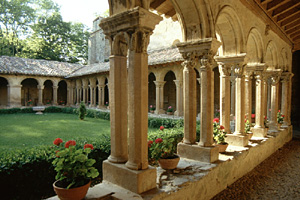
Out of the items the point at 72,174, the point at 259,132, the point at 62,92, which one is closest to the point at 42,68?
the point at 62,92

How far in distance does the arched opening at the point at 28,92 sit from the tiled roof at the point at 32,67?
8.66 ft

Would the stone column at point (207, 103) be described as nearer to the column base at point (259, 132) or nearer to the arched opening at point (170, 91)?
the column base at point (259, 132)

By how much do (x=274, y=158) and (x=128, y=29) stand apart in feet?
20.1


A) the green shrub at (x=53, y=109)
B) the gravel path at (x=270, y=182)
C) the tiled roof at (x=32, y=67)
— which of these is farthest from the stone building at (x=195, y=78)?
the tiled roof at (x=32, y=67)

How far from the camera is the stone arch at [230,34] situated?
517 cm

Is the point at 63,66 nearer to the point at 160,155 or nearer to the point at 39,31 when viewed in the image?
the point at 39,31

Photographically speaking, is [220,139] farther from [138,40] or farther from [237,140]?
[138,40]

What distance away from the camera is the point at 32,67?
21.9 metres

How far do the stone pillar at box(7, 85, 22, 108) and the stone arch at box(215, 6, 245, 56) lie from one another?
2026cm

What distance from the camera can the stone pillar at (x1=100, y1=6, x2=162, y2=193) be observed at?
2689 millimetres

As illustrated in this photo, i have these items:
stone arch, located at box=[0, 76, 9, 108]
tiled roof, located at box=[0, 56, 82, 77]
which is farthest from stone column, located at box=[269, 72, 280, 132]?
stone arch, located at box=[0, 76, 9, 108]

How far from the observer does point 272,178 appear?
4.98m

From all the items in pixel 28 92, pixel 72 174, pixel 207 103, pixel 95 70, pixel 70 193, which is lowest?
pixel 70 193

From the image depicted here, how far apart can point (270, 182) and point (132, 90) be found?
393 cm
